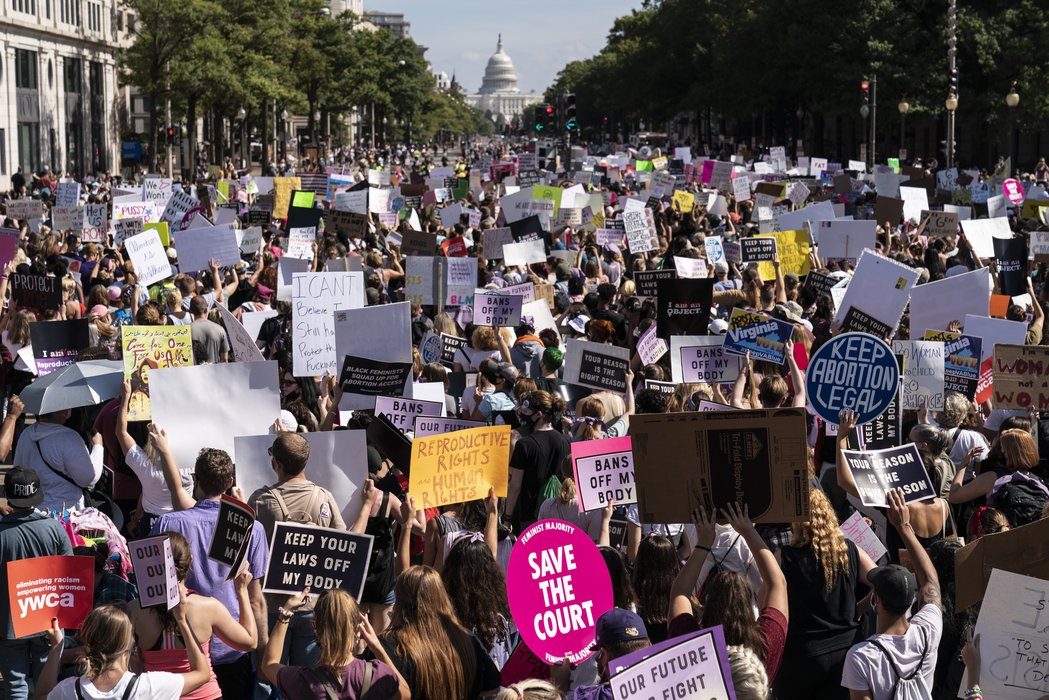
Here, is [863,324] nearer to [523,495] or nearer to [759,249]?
[523,495]

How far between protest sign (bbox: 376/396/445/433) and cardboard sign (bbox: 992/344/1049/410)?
12.1 feet

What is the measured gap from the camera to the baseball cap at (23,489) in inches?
279

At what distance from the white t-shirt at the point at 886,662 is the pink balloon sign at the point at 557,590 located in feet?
3.68

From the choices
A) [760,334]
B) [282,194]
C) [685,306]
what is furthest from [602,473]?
[282,194]

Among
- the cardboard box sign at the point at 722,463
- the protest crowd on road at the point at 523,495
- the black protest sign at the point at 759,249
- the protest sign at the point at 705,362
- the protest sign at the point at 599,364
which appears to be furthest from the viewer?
the black protest sign at the point at 759,249

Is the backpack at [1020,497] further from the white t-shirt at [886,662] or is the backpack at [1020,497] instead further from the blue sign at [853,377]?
the white t-shirt at [886,662]

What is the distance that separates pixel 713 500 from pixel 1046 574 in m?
1.39

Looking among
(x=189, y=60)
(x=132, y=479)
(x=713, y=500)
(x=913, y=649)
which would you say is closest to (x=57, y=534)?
(x=132, y=479)

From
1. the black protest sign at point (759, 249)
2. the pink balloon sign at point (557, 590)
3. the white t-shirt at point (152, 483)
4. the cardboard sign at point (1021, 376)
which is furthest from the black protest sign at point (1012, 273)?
the pink balloon sign at point (557, 590)

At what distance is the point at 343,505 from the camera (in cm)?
807

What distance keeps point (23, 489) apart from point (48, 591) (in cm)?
98

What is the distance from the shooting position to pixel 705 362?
11.4 metres

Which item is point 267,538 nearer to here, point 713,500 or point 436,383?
point 713,500

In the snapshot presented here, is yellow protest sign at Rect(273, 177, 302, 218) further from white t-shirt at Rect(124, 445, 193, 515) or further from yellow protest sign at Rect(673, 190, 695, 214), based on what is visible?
white t-shirt at Rect(124, 445, 193, 515)
